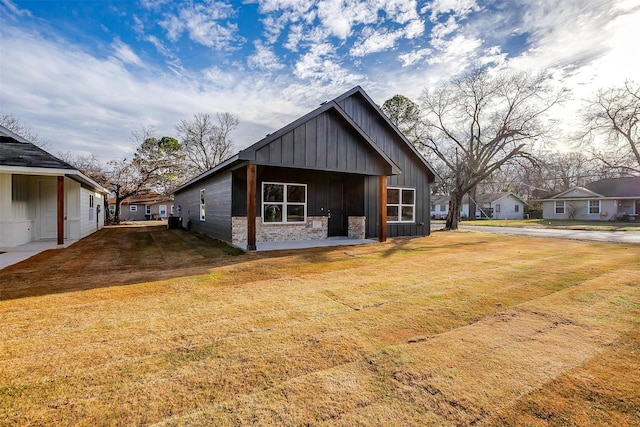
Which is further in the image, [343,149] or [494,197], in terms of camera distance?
[494,197]

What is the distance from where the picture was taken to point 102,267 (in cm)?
654

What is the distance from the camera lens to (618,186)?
29609 millimetres

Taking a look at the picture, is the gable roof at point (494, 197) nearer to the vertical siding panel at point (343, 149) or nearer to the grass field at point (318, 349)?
the vertical siding panel at point (343, 149)

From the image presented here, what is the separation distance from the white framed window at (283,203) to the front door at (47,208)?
8.45 metres

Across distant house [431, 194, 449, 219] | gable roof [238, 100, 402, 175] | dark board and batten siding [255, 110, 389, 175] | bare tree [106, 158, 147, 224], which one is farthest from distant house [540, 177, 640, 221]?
bare tree [106, 158, 147, 224]

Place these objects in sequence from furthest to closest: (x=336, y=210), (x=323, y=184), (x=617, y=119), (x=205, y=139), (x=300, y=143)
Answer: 1. (x=205, y=139)
2. (x=617, y=119)
3. (x=336, y=210)
4. (x=323, y=184)
5. (x=300, y=143)

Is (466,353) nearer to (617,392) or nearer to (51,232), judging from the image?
(617,392)

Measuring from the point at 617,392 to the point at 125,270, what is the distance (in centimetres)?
757

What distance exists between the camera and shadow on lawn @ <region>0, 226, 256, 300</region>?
4.96 meters

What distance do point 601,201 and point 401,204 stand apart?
29127 millimetres

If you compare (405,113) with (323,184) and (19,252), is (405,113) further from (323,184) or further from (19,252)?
(19,252)

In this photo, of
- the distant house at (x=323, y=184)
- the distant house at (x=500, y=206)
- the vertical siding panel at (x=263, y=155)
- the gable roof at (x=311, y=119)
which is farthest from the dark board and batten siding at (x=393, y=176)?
the distant house at (x=500, y=206)

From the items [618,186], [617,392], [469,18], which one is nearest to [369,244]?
[617,392]

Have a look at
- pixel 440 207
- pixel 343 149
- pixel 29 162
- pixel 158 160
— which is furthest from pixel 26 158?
pixel 440 207
